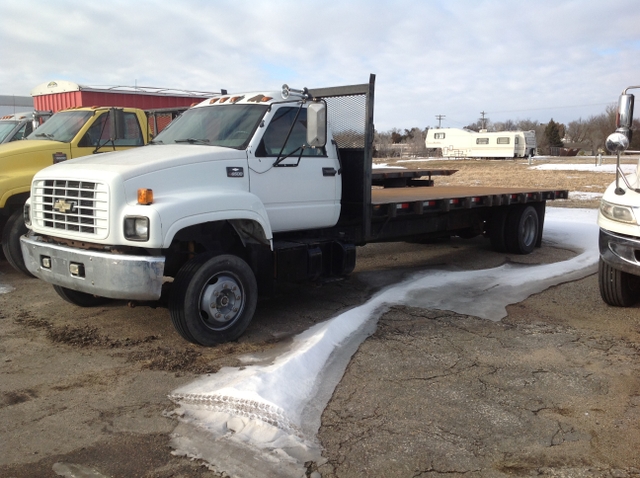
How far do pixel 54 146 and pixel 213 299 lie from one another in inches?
186

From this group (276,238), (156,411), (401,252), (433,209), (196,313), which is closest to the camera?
(156,411)

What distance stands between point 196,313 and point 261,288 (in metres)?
0.97

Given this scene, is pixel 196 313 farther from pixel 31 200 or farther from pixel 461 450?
pixel 461 450

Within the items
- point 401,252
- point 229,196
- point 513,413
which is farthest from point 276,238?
point 401,252

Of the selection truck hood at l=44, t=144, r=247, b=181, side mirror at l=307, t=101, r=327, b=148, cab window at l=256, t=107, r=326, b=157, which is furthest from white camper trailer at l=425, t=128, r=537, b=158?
truck hood at l=44, t=144, r=247, b=181

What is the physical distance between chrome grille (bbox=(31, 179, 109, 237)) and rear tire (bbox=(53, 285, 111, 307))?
0.93 metres

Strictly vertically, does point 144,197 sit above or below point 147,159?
below

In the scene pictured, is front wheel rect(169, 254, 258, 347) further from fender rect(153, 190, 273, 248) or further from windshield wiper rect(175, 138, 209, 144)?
windshield wiper rect(175, 138, 209, 144)

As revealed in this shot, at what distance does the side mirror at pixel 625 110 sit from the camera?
580 cm

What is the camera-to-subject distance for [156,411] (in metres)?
4.04

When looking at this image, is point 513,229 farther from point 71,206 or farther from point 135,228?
point 71,206

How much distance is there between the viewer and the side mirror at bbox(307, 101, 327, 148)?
5652mm

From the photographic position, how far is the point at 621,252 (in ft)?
19.5

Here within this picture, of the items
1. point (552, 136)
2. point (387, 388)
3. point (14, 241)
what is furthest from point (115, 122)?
point (552, 136)
